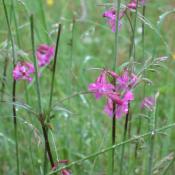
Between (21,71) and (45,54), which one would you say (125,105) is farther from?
(45,54)

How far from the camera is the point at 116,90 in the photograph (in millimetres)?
1291

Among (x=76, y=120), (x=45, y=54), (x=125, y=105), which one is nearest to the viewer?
(x=125, y=105)

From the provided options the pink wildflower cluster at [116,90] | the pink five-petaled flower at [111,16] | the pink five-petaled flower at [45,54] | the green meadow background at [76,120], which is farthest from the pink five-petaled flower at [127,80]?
the pink five-petaled flower at [45,54]

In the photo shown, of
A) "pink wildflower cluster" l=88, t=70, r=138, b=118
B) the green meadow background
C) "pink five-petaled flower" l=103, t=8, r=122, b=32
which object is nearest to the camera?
"pink wildflower cluster" l=88, t=70, r=138, b=118

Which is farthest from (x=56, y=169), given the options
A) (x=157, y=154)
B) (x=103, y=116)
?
(x=103, y=116)

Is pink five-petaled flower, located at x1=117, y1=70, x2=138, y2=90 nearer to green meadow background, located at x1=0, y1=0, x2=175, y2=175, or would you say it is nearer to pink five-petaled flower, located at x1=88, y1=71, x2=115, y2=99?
pink five-petaled flower, located at x1=88, y1=71, x2=115, y2=99

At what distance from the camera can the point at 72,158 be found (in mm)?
2023

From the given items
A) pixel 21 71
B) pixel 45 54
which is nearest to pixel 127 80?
pixel 21 71

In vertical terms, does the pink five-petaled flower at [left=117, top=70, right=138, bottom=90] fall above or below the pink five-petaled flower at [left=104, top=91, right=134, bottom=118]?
above

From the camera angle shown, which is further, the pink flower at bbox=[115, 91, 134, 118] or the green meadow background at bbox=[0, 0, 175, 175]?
the green meadow background at bbox=[0, 0, 175, 175]

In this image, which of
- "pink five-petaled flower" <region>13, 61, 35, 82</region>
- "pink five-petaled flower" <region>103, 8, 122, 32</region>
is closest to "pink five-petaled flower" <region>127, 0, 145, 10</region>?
"pink five-petaled flower" <region>103, 8, 122, 32</region>

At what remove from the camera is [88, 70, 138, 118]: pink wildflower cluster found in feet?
4.06

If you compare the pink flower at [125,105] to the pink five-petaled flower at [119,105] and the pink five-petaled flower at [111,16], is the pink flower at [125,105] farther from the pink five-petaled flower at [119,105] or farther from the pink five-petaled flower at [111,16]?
the pink five-petaled flower at [111,16]

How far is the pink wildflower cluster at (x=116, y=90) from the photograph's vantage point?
1.24 metres
